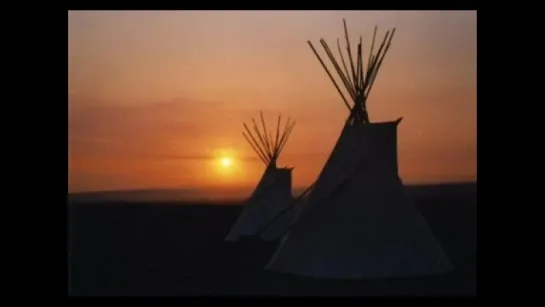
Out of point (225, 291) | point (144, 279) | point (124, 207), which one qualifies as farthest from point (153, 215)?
point (225, 291)

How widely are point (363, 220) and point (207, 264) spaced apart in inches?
76.8

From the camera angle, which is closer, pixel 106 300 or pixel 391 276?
pixel 106 300

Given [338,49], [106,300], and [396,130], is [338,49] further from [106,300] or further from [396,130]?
[106,300]

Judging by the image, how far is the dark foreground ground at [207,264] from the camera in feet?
20.1

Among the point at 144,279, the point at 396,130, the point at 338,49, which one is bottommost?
the point at 144,279

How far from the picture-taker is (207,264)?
25.5 feet

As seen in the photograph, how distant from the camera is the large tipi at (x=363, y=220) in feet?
20.9

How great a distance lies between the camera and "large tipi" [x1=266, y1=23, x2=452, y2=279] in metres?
6.38

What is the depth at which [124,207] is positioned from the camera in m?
8.86

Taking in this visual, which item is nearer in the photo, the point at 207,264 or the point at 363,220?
the point at 363,220

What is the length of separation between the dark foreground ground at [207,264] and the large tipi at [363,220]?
0.12 meters

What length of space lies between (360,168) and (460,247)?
7.08 feet

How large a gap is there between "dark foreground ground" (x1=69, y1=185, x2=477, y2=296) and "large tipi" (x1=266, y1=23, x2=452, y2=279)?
0.12m

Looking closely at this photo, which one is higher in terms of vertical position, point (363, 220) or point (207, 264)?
point (363, 220)
